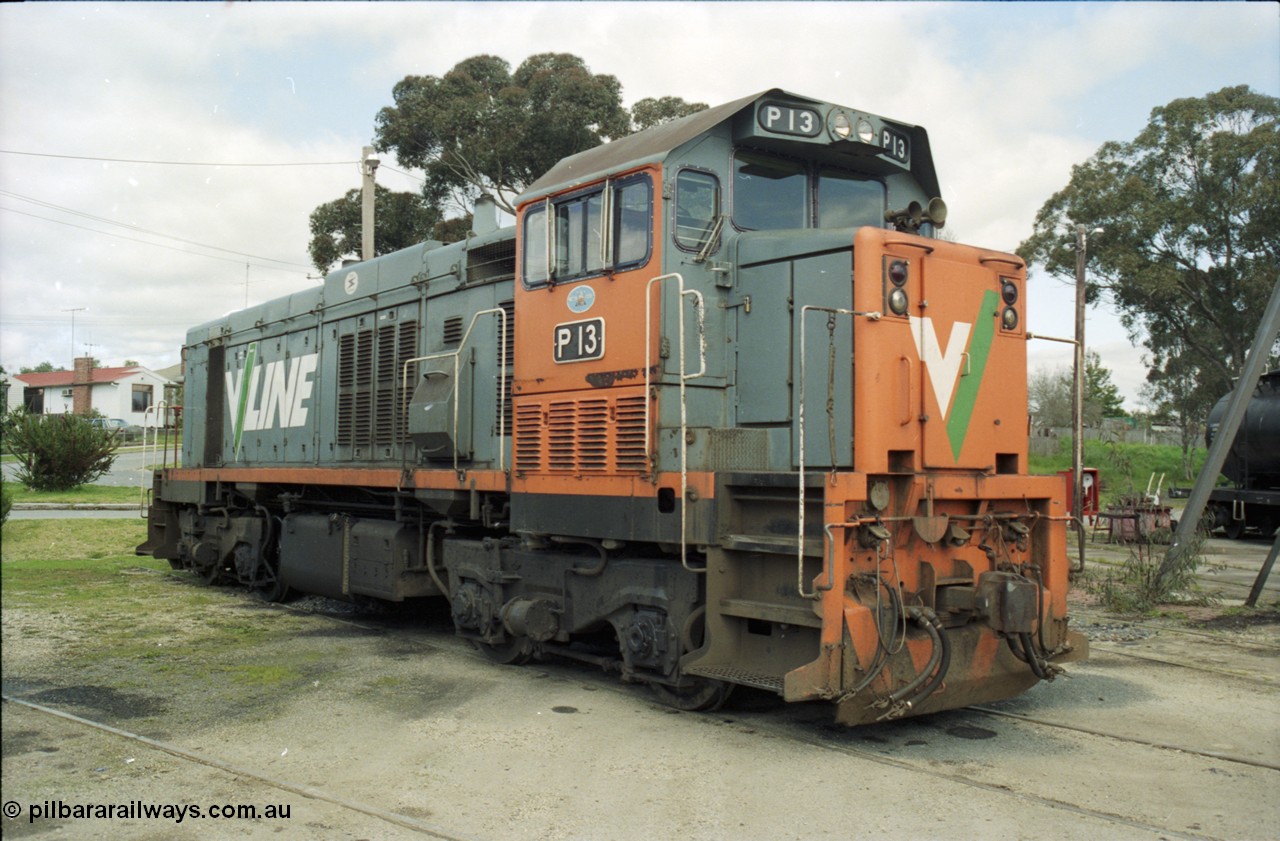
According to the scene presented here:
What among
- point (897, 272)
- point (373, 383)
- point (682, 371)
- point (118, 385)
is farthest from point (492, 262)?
point (118, 385)

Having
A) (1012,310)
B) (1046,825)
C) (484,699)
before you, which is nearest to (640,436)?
(484,699)

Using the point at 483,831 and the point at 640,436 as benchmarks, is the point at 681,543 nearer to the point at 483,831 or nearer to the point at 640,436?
the point at 640,436

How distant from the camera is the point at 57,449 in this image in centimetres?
2728

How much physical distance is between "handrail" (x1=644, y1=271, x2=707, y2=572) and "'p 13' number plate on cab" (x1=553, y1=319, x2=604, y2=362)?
482mm

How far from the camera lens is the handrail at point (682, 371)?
602cm

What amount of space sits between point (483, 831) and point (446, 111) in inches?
953

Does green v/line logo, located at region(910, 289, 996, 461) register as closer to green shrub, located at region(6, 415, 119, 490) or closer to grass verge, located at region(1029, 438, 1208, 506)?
green shrub, located at region(6, 415, 119, 490)

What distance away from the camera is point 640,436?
648 cm

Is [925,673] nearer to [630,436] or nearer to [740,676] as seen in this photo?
[740,676]

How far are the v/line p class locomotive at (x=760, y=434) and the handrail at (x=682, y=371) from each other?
34 mm

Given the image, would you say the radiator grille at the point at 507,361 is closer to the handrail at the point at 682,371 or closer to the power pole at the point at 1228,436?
the handrail at the point at 682,371

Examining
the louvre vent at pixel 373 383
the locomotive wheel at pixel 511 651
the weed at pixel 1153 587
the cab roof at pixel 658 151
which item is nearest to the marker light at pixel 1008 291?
the cab roof at pixel 658 151

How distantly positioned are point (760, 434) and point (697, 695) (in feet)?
5.66

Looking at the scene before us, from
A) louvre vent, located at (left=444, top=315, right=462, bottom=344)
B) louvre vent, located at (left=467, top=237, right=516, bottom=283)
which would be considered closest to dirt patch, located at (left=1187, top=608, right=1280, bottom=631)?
louvre vent, located at (left=467, top=237, right=516, bottom=283)
